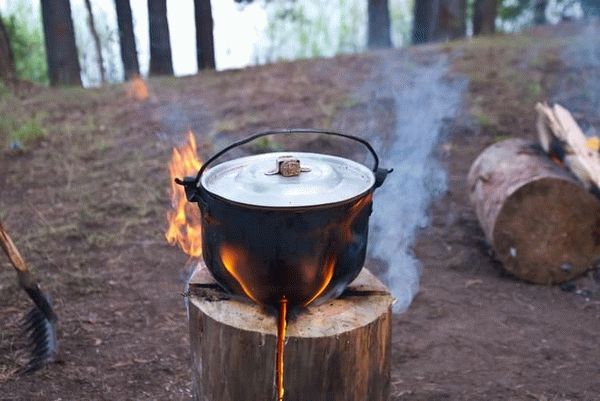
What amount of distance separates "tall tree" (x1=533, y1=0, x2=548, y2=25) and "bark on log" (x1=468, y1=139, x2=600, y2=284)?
11048mm

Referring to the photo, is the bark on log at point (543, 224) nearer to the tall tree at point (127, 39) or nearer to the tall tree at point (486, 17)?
the tall tree at point (486, 17)

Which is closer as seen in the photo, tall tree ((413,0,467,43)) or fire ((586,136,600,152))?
fire ((586,136,600,152))

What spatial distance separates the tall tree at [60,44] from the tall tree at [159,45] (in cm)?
147

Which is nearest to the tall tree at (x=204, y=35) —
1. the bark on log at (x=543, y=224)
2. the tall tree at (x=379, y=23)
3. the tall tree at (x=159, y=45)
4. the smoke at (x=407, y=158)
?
the tall tree at (x=159, y=45)

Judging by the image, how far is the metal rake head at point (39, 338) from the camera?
3018 millimetres

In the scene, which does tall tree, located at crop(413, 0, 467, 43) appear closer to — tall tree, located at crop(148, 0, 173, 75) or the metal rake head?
tall tree, located at crop(148, 0, 173, 75)

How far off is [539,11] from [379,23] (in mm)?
3809

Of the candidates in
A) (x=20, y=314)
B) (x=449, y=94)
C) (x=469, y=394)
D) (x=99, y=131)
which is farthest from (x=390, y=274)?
(x=99, y=131)

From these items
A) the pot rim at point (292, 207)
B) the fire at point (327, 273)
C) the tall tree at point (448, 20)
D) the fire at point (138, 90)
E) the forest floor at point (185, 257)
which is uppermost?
the tall tree at point (448, 20)

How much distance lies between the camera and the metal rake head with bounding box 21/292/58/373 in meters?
3.02

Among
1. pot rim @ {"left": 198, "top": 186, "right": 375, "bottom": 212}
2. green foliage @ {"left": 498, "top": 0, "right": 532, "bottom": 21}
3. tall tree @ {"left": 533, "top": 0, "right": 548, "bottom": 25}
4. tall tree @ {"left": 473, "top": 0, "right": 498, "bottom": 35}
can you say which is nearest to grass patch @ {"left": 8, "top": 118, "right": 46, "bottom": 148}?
pot rim @ {"left": 198, "top": 186, "right": 375, "bottom": 212}

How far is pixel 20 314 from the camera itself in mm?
3525

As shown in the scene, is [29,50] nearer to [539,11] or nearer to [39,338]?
[539,11]

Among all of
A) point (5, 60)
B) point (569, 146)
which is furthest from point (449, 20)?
point (5, 60)
